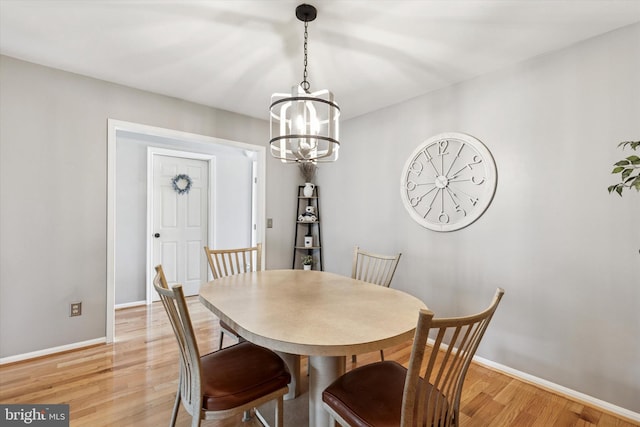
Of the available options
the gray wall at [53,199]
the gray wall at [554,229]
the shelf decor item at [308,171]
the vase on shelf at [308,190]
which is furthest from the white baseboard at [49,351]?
the gray wall at [554,229]

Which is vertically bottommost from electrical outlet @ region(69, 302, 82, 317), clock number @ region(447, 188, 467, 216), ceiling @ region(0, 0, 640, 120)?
electrical outlet @ region(69, 302, 82, 317)

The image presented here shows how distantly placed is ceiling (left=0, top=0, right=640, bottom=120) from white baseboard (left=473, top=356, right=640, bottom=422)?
2348 millimetres

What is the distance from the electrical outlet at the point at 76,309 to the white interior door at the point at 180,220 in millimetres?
1369

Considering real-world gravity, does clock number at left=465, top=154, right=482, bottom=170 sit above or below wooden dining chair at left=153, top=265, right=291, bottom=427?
above

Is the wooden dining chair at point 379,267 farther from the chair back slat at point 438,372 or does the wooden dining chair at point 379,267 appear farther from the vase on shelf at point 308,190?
the vase on shelf at point 308,190

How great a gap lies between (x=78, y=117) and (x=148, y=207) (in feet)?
4.97

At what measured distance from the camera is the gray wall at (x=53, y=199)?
7.39ft

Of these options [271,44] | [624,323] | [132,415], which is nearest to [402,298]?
[624,323]

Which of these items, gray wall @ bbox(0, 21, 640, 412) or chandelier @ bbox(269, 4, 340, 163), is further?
gray wall @ bbox(0, 21, 640, 412)

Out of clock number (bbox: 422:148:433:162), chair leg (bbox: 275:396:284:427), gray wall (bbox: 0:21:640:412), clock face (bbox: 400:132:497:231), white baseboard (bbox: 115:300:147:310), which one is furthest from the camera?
white baseboard (bbox: 115:300:147:310)

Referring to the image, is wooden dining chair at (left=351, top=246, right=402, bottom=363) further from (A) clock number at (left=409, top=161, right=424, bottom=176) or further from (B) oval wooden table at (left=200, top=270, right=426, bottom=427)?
(A) clock number at (left=409, top=161, right=424, bottom=176)

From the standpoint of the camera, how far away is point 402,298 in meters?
1.63

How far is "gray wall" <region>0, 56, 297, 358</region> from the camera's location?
225cm

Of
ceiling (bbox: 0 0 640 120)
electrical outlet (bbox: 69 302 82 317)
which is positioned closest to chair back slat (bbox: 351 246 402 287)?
ceiling (bbox: 0 0 640 120)
